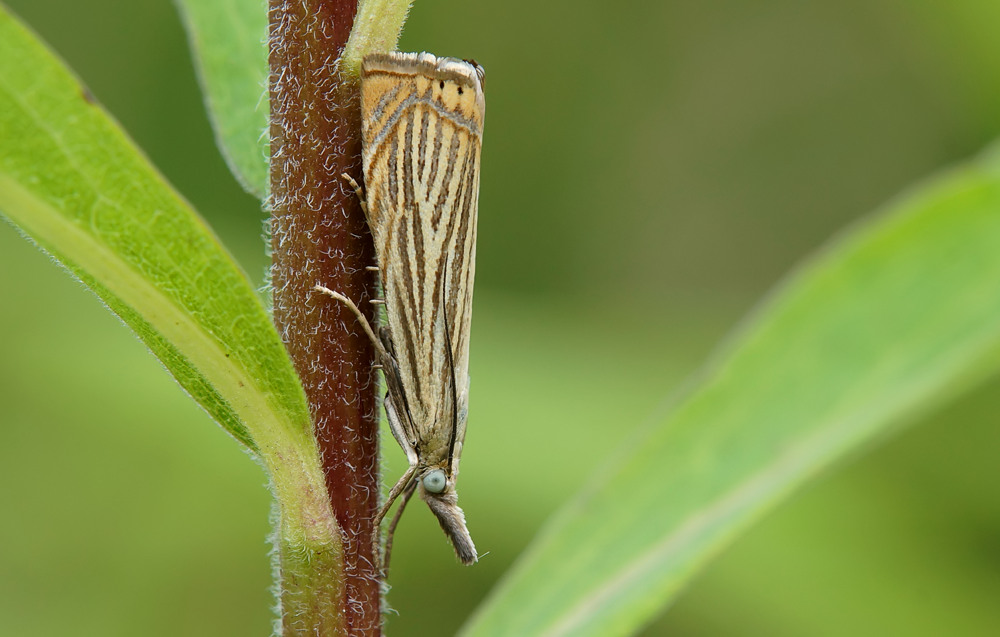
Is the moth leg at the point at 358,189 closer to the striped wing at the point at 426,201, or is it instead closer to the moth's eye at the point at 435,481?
the striped wing at the point at 426,201

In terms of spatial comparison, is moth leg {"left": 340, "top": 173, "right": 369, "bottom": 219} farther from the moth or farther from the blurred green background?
the blurred green background

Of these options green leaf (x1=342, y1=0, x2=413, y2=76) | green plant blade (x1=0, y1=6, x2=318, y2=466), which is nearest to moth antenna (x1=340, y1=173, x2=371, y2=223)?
green leaf (x1=342, y1=0, x2=413, y2=76)

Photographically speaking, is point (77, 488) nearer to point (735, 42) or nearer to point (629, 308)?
point (629, 308)

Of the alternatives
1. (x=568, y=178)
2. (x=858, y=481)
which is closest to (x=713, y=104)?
(x=568, y=178)

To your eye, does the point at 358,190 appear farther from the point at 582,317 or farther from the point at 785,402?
the point at 582,317

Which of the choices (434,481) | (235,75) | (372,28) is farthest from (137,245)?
(434,481)
